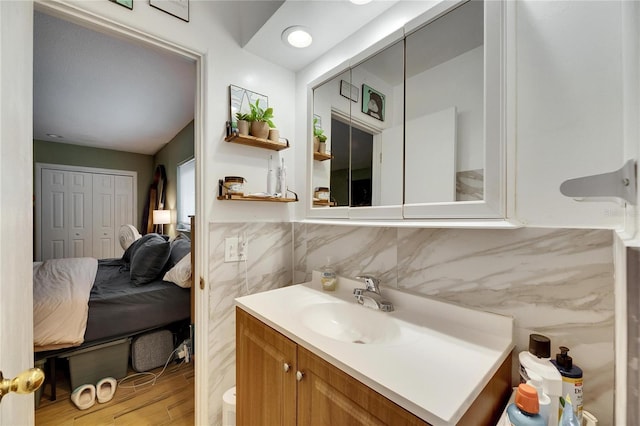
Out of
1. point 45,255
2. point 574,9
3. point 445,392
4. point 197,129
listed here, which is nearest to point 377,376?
point 445,392

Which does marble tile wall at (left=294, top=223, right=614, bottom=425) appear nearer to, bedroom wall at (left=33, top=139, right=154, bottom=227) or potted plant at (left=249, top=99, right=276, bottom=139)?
potted plant at (left=249, top=99, right=276, bottom=139)

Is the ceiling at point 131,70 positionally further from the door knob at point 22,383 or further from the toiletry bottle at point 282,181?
the door knob at point 22,383

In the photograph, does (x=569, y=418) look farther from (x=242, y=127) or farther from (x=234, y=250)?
(x=242, y=127)

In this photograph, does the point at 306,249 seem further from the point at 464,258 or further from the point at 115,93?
the point at 115,93

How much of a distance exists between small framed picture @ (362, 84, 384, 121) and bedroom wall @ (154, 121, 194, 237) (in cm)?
292

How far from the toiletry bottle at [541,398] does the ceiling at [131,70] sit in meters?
1.39

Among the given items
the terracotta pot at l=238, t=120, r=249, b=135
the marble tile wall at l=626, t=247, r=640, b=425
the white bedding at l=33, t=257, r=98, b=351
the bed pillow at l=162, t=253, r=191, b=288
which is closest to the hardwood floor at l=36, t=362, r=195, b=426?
the white bedding at l=33, t=257, r=98, b=351

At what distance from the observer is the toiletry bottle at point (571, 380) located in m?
0.64

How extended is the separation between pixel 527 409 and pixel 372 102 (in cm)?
114

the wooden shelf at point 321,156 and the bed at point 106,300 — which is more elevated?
the wooden shelf at point 321,156

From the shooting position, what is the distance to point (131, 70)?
2174 millimetres

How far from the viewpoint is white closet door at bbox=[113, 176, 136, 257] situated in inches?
179

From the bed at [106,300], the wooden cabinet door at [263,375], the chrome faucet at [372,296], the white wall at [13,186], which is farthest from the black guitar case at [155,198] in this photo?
the chrome faucet at [372,296]

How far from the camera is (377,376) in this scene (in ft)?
2.06
